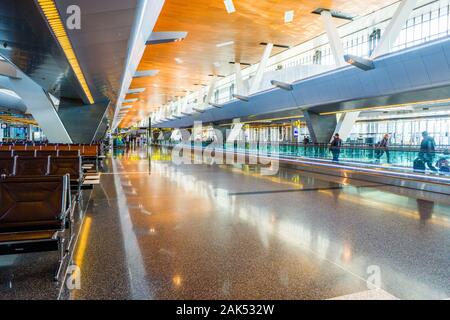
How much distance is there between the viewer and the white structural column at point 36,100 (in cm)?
2208

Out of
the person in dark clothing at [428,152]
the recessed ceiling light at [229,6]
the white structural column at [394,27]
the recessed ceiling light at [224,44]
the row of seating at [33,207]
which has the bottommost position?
the row of seating at [33,207]

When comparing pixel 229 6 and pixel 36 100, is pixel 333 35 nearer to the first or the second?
pixel 229 6

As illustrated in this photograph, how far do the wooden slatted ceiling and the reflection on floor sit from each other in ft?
46.4

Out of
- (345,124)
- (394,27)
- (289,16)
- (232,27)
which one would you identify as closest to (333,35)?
(289,16)

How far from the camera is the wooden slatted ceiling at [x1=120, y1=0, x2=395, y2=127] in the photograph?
62.3ft

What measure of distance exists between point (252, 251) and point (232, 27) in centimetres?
2057

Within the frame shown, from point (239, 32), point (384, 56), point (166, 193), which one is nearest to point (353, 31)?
point (239, 32)

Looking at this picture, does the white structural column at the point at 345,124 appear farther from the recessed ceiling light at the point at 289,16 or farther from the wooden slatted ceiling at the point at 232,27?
the recessed ceiling light at the point at 289,16

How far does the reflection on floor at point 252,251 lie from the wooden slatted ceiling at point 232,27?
14.2 meters

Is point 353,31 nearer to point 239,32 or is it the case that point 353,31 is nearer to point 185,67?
point 239,32

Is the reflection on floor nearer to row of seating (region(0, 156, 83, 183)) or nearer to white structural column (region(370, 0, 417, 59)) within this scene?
row of seating (region(0, 156, 83, 183))

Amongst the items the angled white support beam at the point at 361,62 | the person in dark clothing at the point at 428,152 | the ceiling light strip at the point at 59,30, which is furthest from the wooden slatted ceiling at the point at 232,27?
the person in dark clothing at the point at 428,152

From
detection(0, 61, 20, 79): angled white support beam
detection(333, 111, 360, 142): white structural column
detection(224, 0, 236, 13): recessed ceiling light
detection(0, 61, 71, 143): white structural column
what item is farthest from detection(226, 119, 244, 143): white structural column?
detection(0, 61, 20, 79): angled white support beam

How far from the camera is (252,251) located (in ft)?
15.3
